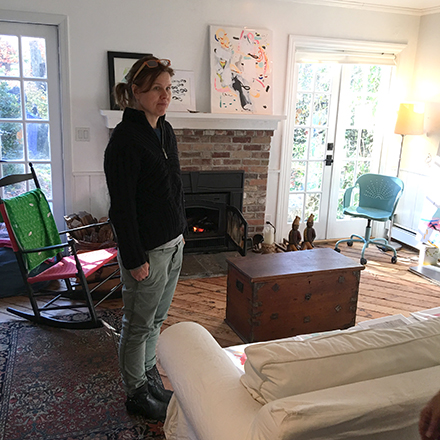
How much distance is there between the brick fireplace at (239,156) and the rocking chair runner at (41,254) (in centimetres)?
135

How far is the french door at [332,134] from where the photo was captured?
14.9 feet

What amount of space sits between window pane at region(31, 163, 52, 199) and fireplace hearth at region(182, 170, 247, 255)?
44.4 inches

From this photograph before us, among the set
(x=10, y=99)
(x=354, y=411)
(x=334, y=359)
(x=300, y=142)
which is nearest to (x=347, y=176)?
(x=300, y=142)

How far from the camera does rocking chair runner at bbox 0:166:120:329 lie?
2.66 metres

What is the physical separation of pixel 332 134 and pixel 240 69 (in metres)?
1.24

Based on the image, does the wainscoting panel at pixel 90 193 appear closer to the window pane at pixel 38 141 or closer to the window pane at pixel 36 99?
the window pane at pixel 38 141

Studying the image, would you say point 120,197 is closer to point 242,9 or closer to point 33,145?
point 33,145

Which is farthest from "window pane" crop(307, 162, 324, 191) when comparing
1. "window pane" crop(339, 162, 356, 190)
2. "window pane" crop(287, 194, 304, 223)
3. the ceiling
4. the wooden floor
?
the ceiling

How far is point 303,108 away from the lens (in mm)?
4551

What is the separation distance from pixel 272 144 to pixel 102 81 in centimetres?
166

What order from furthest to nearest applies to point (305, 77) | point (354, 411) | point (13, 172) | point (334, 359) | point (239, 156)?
point (305, 77)
point (239, 156)
point (13, 172)
point (334, 359)
point (354, 411)

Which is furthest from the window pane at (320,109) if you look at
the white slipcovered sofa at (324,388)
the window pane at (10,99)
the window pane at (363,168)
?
the white slipcovered sofa at (324,388)

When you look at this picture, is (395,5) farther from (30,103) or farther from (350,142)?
(30,103)

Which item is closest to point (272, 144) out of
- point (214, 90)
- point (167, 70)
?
point (214, 90)
